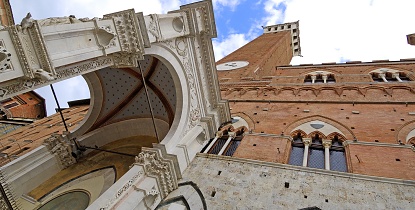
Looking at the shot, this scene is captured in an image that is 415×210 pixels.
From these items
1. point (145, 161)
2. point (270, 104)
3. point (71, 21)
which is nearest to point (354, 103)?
point (270, 104)

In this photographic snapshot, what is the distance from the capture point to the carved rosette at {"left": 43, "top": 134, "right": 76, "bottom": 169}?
866 cm

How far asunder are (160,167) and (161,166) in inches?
1.5

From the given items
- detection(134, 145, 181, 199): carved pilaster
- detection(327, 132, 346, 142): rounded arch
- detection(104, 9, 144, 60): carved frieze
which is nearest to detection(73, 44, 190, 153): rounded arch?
detection(134, 145, 181, 199): carved pilaster

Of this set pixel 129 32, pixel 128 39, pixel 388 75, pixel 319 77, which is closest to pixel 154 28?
pixel 129 32

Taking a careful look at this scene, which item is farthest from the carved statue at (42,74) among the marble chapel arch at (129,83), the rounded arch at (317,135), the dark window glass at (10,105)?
the dark window glass at (10,105)

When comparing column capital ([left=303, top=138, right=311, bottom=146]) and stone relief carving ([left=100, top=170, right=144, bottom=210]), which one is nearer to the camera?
stone relief carving ([left=100, top=170, right=144, bottom=210])

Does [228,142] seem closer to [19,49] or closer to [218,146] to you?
[218,146]

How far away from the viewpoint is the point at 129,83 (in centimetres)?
1006

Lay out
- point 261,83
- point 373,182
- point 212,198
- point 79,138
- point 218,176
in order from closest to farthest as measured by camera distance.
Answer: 1. point 373,182
2. point 212,198
3. point 218,176
4. point 79,138
5. point 261,83

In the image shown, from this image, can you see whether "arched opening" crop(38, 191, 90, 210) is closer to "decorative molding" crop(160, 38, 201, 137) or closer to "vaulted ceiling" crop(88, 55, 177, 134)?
"vaulted ceiling" crop(88, 55, 177, 134)

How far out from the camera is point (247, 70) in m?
18.9

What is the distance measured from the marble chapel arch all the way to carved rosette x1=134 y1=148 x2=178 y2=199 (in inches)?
1.0

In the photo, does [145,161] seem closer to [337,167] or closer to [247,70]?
[337,167]

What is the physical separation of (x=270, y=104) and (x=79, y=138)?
27.7 feet
